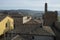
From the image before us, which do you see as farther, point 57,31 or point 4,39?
point 57,31

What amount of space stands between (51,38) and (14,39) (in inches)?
210

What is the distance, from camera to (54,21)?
3672cm

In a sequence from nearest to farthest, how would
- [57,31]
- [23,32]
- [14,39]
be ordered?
1. [14,39]
2. [23,32]
3. [57,31]

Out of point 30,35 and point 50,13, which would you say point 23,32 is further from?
point 50,13

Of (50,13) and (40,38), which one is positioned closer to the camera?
(40,38)

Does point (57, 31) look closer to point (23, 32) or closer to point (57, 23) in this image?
point (57, 23)

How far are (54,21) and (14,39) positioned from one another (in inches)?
496

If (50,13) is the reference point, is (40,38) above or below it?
below

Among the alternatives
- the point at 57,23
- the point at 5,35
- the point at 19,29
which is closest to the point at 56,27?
the point at 57,23

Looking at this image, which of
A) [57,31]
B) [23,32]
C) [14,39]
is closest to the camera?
[14,39]

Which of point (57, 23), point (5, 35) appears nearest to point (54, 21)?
point (57, 23)

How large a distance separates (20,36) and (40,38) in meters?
2.93

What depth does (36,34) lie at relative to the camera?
90.6 ft

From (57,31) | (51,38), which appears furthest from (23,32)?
(57,31)
